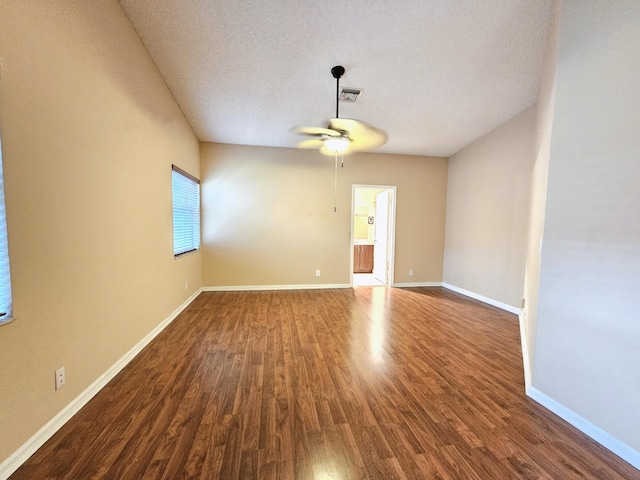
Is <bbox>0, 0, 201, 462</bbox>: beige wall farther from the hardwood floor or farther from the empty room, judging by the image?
the hardwood floor

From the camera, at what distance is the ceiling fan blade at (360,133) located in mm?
3434

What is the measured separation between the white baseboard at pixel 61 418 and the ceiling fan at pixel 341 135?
2834 mm

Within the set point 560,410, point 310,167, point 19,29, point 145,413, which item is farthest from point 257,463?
point 310,167

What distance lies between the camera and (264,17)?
217cm

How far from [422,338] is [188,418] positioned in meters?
2.37

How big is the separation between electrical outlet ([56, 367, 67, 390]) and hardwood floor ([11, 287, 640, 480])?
0.83 ft

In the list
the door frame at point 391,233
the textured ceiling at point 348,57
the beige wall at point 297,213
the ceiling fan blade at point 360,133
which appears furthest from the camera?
the door frame at point 391,233

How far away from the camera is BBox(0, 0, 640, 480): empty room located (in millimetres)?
1356

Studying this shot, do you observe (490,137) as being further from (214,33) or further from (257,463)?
(257,463)

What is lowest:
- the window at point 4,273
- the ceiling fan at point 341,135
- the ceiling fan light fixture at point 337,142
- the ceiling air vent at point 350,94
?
the window at point 4,273

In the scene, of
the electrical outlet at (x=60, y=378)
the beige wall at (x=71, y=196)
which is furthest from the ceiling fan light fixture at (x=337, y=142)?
the electrical outlet at (x=60, y=378)

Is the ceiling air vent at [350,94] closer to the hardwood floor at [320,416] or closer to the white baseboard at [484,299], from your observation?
the hardwood floor at [320,416]

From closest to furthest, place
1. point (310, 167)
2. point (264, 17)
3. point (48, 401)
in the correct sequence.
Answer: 1. point (48, 401)
2. point (264, 17)
3. point (310, 167)

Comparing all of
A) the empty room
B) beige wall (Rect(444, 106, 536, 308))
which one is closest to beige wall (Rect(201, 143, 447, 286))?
beige wall (Rect(444, 106, 536, 308))
